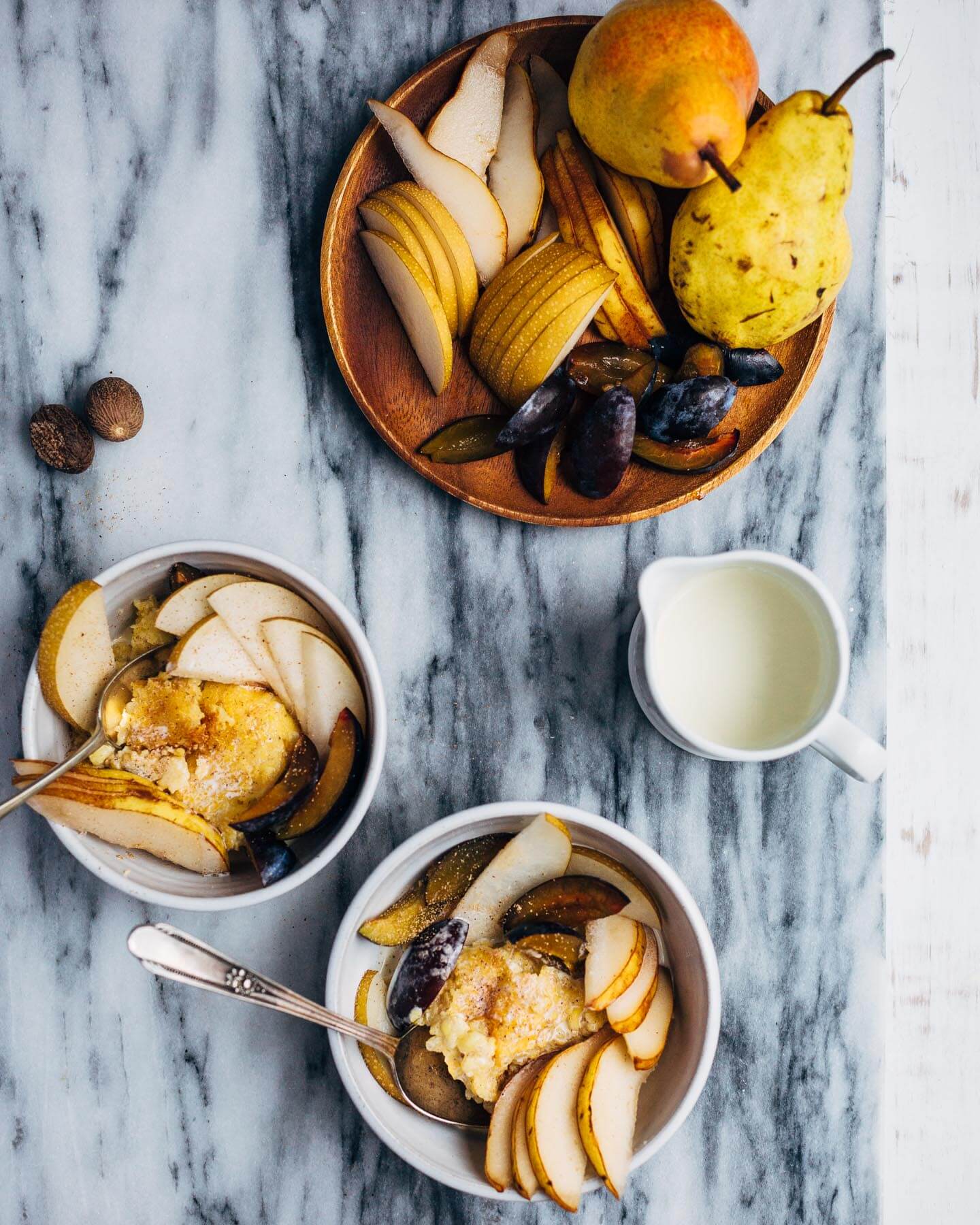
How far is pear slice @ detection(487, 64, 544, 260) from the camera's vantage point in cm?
96

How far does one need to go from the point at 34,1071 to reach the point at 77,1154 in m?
0.10

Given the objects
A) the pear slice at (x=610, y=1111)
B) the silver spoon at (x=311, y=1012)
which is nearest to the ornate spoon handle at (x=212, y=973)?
the silver spoon at (x=311, y=1012)

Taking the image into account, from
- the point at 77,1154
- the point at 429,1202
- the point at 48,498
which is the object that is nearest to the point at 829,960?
the point at 429,1202

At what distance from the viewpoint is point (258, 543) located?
102 centimetres

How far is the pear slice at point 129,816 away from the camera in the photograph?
813 millimetres

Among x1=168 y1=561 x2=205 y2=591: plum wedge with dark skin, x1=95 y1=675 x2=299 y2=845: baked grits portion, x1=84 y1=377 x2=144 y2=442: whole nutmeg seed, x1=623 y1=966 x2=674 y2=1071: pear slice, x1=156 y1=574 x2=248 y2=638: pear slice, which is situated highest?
x1=84 y1=377 x2=144 y2=442: whole nutmeg seed

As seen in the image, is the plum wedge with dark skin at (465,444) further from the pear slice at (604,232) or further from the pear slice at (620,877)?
the pear slice at (620,877)

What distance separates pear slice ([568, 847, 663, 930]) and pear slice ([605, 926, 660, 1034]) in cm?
2

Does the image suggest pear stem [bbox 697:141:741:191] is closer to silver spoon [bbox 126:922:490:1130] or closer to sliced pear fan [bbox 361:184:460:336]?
sliced pear fan [bbox 361:184:460:336]

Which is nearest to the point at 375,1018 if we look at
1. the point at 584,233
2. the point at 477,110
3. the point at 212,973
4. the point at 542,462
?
the point at 212,973

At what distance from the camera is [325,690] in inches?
35.3

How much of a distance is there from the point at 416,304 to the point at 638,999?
68cm

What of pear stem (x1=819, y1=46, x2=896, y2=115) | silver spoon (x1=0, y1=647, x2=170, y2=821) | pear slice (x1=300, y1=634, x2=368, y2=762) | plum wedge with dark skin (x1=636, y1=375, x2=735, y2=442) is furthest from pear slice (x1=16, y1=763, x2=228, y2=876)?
pear stem (x1=819, y1=46, x2=896, y2=115)

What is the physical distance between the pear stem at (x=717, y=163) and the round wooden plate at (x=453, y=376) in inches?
6.0
